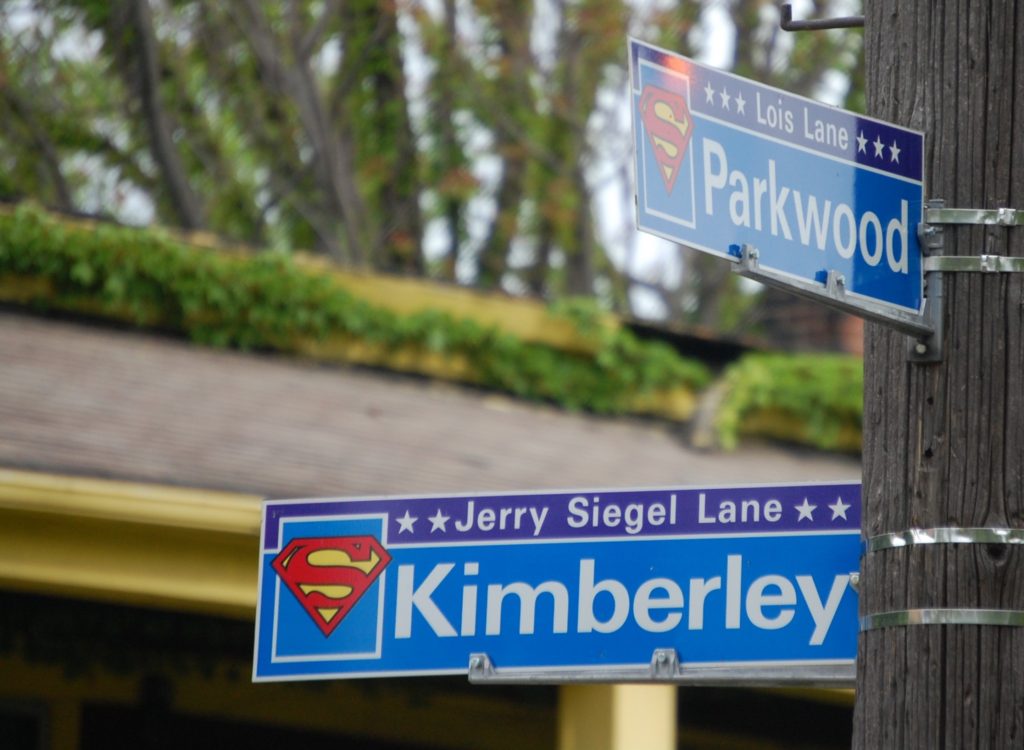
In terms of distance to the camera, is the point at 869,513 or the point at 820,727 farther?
the point at 820,727

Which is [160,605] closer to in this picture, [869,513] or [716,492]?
[716,492]

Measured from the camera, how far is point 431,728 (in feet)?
27.9


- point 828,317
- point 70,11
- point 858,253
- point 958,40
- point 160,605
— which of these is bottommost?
point 160,605

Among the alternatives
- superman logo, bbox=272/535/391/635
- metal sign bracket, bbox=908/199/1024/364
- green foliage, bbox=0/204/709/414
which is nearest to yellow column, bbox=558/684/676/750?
green foliage, bbox=0/204/709/414

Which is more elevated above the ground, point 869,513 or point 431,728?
point 869,513

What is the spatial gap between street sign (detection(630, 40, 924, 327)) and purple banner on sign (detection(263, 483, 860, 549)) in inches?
19.6

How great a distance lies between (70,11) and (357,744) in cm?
690

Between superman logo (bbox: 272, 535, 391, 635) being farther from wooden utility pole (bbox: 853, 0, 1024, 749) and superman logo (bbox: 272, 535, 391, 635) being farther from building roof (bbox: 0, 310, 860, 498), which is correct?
building roof (bbox: 0, 310, 860, 498)

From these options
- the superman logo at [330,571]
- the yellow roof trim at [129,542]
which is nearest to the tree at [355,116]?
the yellow roof trim at [129,542]

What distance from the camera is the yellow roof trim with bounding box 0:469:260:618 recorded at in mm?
6031

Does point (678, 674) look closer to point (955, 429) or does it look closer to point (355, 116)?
point (955, 429)

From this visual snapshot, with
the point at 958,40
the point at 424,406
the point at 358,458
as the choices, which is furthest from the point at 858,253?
the point at 424,406

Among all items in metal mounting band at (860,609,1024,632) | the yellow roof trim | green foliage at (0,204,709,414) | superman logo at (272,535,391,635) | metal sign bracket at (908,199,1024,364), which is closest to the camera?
metal mounting band at (860,609,1024,632)

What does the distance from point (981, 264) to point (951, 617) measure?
0.61 meters
